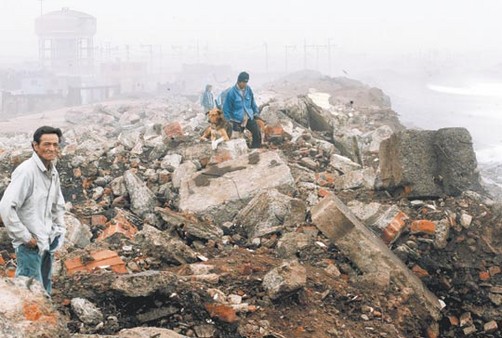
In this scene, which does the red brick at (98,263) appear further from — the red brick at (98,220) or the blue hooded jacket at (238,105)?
the blue hooded jacket at (238,105)

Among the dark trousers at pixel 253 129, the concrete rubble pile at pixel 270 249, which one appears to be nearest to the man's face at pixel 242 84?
the dark trousers at pixel 253 129

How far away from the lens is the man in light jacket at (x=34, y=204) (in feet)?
9.15

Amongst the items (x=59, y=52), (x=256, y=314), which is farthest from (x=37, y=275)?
(x=59, y=52)

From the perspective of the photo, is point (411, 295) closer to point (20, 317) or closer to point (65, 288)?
point (65, 288)

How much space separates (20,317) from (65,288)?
127 centimetres

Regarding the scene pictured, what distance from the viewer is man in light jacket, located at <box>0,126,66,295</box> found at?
2.79 m

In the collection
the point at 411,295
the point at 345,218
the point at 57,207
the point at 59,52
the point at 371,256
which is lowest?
the point at 411,295

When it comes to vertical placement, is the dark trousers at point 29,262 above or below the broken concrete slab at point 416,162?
below

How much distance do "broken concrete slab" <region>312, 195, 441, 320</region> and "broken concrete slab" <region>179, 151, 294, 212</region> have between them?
4.09 feet

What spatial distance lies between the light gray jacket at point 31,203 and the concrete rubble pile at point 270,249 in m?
0.44

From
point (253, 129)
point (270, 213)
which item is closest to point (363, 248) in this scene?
point (270, 213)

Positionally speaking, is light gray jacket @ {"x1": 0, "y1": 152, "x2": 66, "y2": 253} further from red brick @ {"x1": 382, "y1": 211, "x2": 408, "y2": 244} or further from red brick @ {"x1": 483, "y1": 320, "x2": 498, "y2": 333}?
red brick @ {"x1": 483, "y1": 320, "x2": 498, "y2": 333}

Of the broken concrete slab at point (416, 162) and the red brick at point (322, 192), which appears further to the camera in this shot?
the red brick at point (322, 192)

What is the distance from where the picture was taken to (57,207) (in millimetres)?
3129
